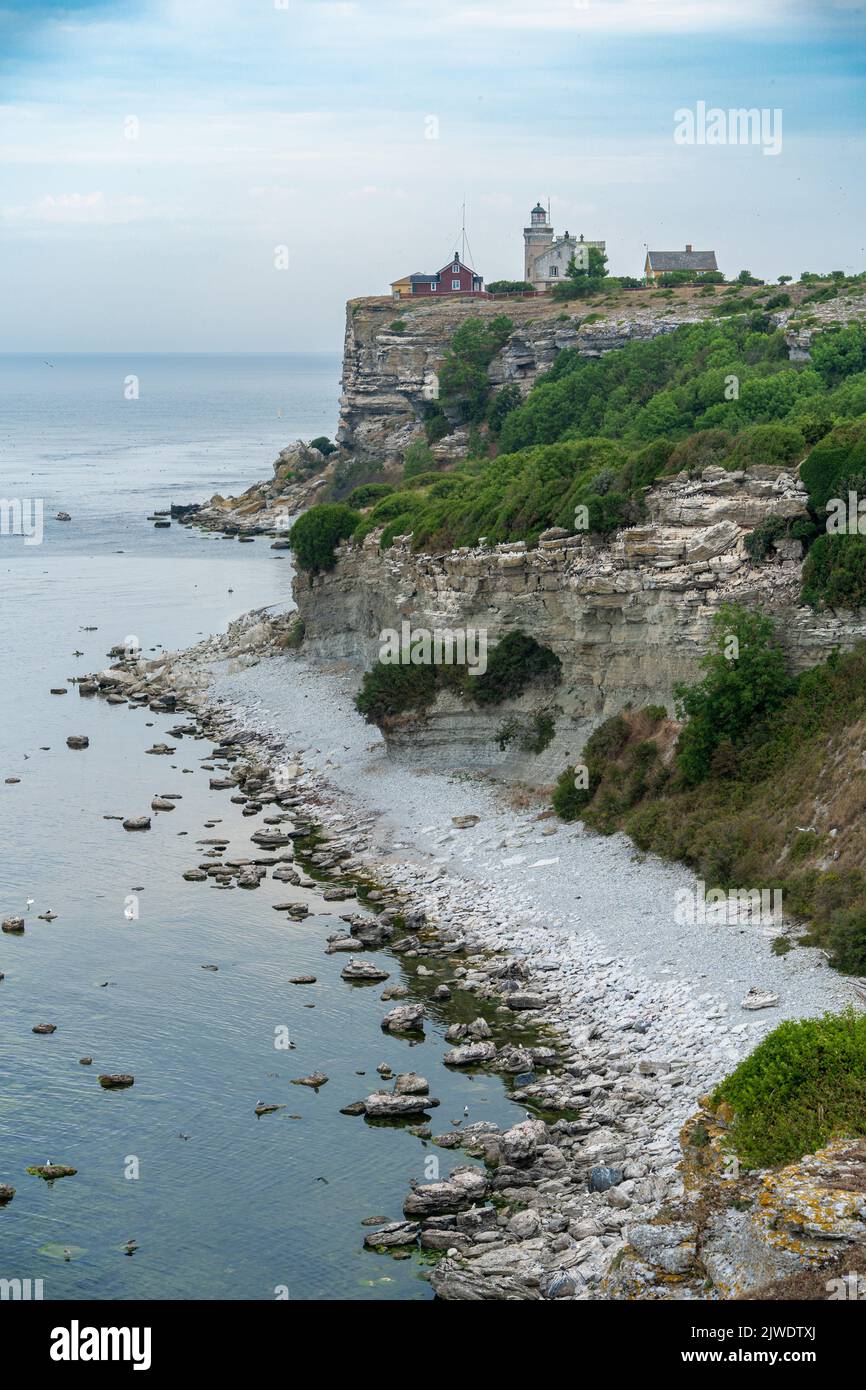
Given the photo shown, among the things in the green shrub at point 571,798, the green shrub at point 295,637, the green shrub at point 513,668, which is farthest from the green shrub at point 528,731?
the green shrub at point 295,637

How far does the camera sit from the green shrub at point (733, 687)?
129 ft

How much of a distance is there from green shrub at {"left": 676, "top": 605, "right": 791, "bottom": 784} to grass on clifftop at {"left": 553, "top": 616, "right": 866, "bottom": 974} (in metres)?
0.04

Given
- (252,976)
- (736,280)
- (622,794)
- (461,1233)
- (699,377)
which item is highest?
(736,280)

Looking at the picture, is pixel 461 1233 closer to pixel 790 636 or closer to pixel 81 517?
pixel 790 636

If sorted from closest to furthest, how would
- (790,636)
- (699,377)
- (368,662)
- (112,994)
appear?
(112,994), (790,636), (368,662), (699,377)

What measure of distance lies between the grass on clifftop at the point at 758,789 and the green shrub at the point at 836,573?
149 cm

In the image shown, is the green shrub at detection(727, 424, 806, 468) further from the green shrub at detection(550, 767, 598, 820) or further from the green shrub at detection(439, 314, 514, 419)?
the green shrub at detection(439, 314, 514, 419)

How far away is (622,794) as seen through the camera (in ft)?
138

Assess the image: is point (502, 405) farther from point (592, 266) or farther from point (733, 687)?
point (733, 687)

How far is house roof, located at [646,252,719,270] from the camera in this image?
407ft

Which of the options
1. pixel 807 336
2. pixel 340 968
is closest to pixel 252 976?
pixel 340 968

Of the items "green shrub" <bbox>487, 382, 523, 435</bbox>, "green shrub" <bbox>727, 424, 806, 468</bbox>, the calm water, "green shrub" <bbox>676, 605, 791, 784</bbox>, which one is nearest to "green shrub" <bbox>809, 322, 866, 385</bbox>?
"green shrub" <bbox>727, 424, 806, 468</bbox>

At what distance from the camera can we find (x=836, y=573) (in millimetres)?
38844

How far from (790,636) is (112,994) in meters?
20.2
